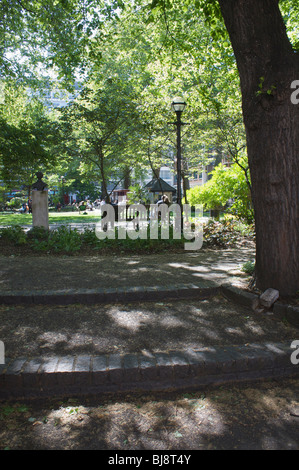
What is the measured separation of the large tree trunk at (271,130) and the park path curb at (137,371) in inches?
53.1

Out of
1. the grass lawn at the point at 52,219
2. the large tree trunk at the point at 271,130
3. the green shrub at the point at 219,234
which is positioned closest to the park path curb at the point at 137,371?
the large tree trunk at the point at 271,130

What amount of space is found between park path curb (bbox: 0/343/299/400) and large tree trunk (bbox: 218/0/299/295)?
1349 millimetres

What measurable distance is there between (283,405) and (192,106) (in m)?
11.2

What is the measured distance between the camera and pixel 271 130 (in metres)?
4.00

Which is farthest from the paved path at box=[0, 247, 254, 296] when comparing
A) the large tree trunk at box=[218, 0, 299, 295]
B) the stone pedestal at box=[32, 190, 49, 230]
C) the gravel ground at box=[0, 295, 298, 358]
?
the stone pedestal at box=[32, 190, 49, 230]

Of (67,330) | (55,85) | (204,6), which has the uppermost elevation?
(55,85)

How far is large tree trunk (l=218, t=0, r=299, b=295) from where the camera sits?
3.96 meters

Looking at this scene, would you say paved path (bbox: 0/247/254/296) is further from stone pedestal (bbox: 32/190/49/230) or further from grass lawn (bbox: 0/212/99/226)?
grass lawn (bbox: 0/212/99/226)

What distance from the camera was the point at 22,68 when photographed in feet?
71.9

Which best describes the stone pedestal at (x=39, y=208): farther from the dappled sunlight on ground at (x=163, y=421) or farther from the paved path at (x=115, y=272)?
the dappled sunlight on ground at (x=163, y=421)

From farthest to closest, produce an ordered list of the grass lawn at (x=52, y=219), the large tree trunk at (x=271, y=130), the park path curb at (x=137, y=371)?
the grass lawn at (x=52, y=219)
the large tree trunk at (x=271, y=130)
the park path curb at (x=137, y=371)

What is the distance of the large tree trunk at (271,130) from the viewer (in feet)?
13.0
